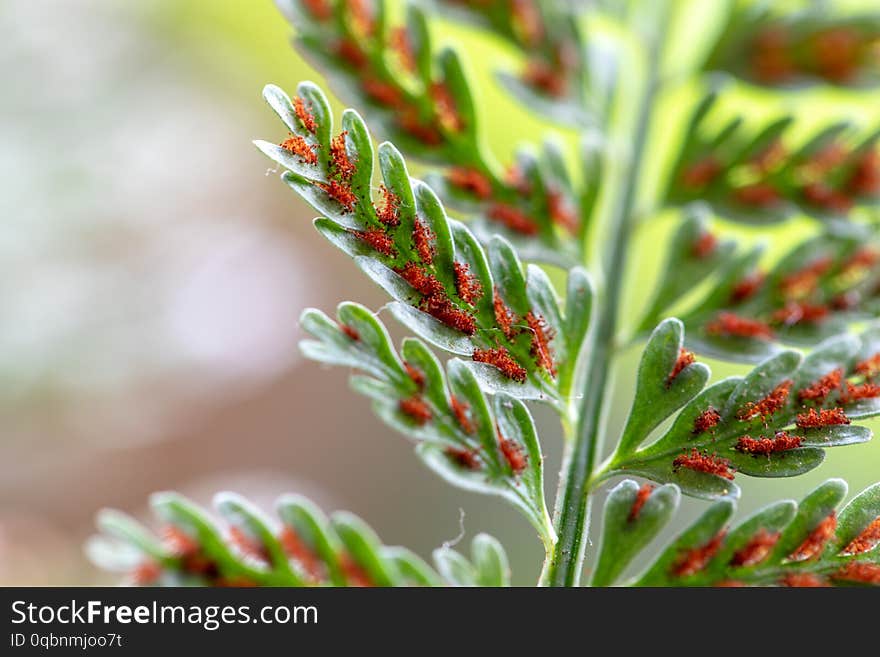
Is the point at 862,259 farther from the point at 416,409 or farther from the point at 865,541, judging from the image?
the point at 416,409

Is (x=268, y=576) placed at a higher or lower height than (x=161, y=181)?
lower

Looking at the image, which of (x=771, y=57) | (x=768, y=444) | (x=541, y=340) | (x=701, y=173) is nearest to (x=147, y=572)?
(x=541, y=340)

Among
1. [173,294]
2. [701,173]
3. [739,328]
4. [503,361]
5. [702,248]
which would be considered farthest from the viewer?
[173,294]

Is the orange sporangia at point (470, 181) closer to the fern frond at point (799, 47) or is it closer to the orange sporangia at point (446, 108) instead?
the orange sporangia at point (446, 108)

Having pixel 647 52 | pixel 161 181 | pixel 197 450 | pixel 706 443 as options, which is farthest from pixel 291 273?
pixel 706 443

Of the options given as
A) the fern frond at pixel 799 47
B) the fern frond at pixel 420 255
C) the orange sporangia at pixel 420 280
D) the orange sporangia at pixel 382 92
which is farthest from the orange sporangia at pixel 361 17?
the fern frond at pixel 799 47
